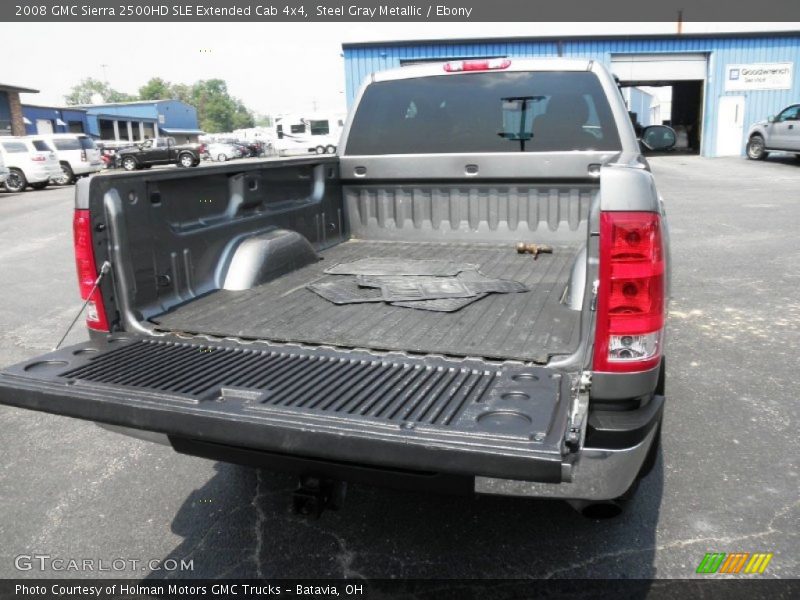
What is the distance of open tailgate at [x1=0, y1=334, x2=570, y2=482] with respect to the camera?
1894 mm

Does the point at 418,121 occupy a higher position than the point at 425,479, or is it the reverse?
the point at 418,121

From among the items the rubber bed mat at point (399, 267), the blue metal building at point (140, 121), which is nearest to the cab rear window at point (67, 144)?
the rubber bed mat at point (399, 267)

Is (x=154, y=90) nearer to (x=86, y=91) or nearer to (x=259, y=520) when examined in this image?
(x=86, y=91)

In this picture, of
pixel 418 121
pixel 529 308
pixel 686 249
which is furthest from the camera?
pixel 686 249

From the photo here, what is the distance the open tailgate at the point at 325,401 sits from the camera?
1.89m

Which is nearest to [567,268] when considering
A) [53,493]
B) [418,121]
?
[418,121]

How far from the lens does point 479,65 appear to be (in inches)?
176

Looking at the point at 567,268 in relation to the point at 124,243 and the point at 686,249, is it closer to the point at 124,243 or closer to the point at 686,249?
the point at 124,243

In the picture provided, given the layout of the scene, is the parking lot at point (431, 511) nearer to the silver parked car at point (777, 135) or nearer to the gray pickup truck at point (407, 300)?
the gray pickup truck at point (407, 300)

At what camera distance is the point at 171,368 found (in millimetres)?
2520

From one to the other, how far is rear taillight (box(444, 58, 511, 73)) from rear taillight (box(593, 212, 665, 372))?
2.54 m

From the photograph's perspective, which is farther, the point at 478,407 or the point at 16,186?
the point at 16,186

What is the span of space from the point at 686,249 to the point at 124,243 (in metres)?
8.33

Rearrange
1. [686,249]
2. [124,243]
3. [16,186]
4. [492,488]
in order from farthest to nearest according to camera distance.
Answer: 1. [16,186]
2. [686,249]
3. [124,243]
4. [492,488]
